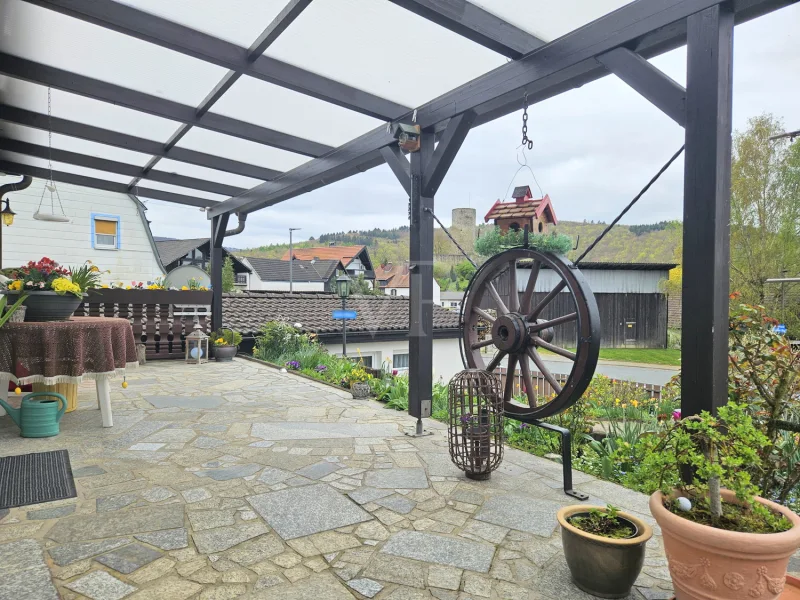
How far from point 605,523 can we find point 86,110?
211 inches

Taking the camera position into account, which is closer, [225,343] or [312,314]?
[225,343]

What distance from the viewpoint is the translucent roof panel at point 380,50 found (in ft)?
9.34

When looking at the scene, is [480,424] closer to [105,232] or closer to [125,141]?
[125,141]

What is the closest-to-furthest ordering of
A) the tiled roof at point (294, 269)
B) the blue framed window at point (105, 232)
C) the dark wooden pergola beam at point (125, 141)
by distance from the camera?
the dark wooden pergola beam at point (125, 141) → the blue framed window at point (105, 232) → the tiled roof at point (294, 269)

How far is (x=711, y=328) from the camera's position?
2059mm

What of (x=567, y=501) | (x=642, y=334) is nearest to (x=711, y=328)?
(x=567, y=501)

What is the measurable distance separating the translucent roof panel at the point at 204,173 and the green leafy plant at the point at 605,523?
18.4 feet

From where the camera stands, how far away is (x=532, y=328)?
3004mm

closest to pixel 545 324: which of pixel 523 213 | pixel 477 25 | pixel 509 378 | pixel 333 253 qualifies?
pixel 509 378

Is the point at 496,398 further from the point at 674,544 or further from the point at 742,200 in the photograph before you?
the point at 742,200

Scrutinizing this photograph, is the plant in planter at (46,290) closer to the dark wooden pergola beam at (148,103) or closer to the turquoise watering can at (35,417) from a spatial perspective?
the turquoise watering can at (35,417)

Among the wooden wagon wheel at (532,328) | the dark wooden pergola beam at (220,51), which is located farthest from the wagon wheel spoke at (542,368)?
the dark wooden pergola beam at (220,51)

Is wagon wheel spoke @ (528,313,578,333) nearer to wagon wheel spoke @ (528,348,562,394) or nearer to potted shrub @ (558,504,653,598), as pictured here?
wagon wheel spoke @ (528,348,562,394)

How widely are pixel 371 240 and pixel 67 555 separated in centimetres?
4306
